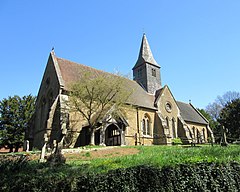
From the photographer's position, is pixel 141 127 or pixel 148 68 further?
pixel 148 68

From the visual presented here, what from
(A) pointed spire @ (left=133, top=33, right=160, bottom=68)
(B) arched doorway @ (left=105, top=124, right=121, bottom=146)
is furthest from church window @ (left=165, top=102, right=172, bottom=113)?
(B) arched doorway @ (left=105, top=124, right=121, bottom=146)

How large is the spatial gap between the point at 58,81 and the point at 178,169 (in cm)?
1931

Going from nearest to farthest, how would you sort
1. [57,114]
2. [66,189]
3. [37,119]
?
[66,189] < [57,114] < [37,119]

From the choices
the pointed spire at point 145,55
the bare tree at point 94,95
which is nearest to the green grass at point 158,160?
the bare tree at point 94,95

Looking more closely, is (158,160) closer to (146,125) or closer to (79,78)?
(79,78)

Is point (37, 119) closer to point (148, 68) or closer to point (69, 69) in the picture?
point (69, 69)

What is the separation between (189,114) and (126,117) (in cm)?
1762

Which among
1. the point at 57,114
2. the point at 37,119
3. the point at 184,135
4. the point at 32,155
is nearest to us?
the point at 32,155

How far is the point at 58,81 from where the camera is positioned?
80.6 ft

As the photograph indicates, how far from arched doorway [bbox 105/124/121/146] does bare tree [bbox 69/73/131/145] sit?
9.89ft

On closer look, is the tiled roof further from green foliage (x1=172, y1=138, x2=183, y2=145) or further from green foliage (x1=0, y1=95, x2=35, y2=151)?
green foliage (x1=0, y1=95, x2=35, y2=151)

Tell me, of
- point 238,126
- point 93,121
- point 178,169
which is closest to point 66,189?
point 178,169

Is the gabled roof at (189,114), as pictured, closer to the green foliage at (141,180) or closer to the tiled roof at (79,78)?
the tiled roof at (79,78)

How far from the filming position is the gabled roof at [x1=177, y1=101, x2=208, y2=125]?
3788cm
